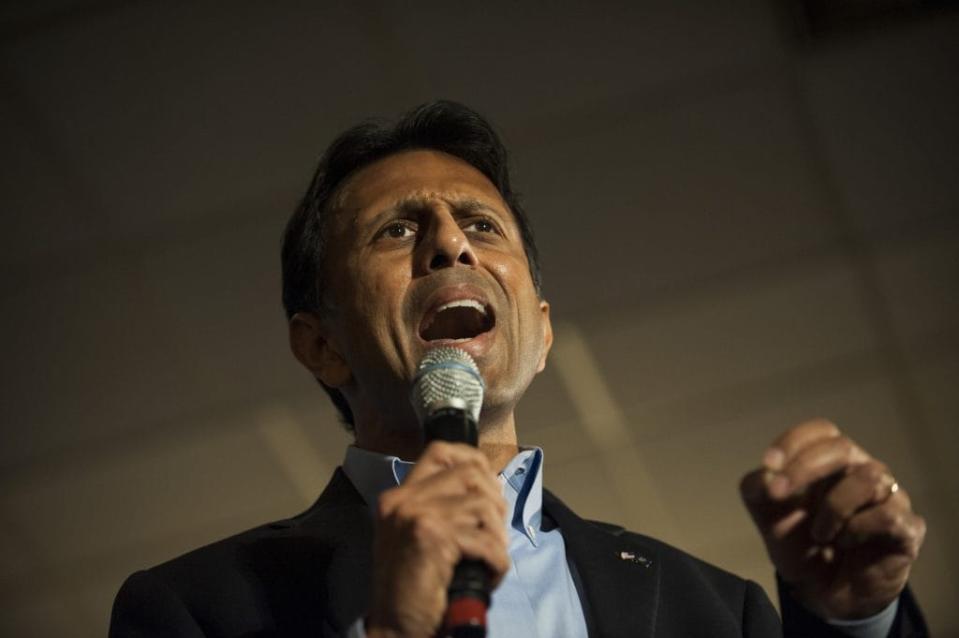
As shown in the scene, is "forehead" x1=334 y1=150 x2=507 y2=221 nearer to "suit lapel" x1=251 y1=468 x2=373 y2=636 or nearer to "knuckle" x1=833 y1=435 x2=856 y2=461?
"suit lapel" x1=251 y1=468 x2=373 y2=636

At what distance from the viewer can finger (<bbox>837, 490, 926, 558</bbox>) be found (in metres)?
1.12

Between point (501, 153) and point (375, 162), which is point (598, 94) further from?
point (375, 162)

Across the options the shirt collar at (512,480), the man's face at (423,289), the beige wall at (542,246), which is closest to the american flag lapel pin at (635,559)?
the shirt collar at (512,480)

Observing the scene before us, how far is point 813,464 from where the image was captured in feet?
3.67

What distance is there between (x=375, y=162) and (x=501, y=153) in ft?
0.94

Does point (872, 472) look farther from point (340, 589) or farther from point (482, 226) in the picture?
point (482, 226)

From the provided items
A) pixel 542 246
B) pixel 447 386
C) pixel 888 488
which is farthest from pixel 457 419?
pixel 542 246

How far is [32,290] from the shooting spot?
3.06 metres

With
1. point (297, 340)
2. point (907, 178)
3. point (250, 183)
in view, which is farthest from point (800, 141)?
point (297, 340)

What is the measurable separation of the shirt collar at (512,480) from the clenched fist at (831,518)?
0.44m

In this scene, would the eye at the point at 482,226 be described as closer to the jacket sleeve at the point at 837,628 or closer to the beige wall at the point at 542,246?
the jacket sleeve at the point at 837,628

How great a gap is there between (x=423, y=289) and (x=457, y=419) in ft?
1.80

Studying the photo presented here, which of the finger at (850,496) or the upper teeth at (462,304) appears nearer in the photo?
the finger at (850,496)

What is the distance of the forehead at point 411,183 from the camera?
5.97 ft
